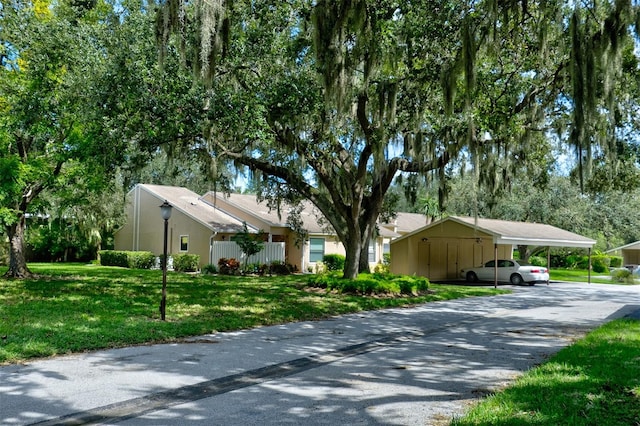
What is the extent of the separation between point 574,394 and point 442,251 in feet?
72.0

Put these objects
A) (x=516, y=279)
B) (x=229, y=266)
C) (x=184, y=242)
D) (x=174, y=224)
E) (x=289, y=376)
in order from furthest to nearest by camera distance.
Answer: (x=174, y=224)
(x=184, y=242)
(x=516, y=279)
(x=229, y=266)
(x=289, y=376)

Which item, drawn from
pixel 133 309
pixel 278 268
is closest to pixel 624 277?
pixel 278 268

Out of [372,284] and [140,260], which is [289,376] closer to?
[372,284]

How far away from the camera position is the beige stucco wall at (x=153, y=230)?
26.6m

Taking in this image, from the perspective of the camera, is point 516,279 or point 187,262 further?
point 187,262

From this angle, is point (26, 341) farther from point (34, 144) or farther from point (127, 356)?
point (34, 144)

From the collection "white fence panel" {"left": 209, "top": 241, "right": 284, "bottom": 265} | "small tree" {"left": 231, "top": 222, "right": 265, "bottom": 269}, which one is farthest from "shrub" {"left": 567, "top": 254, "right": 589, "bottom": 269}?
"small tree" {"left": 231, "top": 222, "right": 265, "bottom": 269}

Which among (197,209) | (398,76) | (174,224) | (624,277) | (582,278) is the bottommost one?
(582,278)

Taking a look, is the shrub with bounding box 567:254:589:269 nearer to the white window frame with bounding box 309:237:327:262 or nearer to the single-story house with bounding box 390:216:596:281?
the single-story house with bounding box 390:216:596:281

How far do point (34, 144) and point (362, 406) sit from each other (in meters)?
16.8

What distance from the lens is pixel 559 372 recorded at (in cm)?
635

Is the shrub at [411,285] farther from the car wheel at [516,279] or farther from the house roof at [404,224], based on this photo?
the house roof at [404,224]

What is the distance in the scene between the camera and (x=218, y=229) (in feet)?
83.5

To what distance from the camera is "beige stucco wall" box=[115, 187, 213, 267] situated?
26.6m
